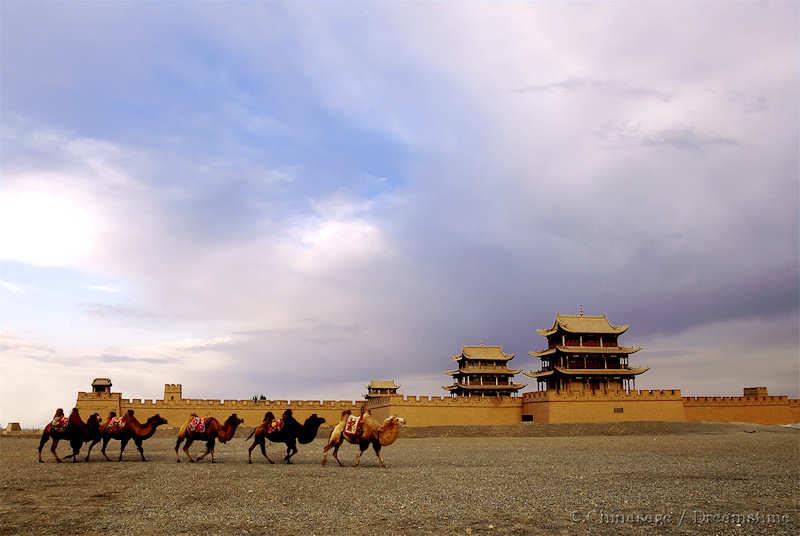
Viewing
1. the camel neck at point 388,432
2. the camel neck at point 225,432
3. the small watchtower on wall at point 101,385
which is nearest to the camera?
the camel neck at point 388,432

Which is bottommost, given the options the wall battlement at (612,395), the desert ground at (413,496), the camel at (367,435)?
the desert ground at (413,496)

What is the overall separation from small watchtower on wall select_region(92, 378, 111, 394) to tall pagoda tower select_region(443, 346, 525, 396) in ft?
98.1

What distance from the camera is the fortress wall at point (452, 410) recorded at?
1823 inches

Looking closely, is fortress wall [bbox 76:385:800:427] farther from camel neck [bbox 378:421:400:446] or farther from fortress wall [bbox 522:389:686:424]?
camel neck [bbox 378:421:400:446]

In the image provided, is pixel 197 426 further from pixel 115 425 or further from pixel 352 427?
pixel 352 427

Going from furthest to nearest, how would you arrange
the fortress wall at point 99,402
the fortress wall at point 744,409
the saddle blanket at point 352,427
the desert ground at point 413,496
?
the fortress wall at point 99,402, the fortress wall at point 744,409, the saddle blanket at point 352,427, the desert ground at point 413,496

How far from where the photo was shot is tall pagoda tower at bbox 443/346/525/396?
5588cm

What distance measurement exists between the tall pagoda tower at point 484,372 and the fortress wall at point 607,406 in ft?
29.6

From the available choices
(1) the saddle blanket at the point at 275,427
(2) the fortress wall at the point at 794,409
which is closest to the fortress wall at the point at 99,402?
(1) the saddle blanket at the point at 275,427

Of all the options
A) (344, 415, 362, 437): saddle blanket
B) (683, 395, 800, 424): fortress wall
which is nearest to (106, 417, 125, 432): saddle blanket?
(344, 415, 362, 437): saddle blanket

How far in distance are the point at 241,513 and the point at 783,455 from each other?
17.5 m

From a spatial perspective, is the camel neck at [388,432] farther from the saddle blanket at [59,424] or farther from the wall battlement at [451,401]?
the wall battlement at [451,401]

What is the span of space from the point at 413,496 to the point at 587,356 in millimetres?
40757

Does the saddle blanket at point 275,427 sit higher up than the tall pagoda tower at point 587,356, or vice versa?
the tall pagoda tower at point 587,356
